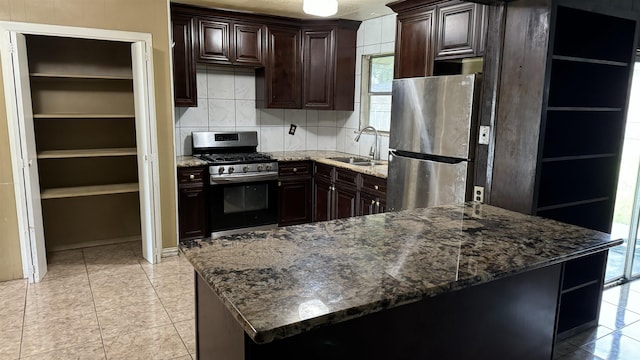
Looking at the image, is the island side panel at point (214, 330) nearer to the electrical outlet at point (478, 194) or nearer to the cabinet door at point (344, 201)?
the electrical outlet at point (478, 194)

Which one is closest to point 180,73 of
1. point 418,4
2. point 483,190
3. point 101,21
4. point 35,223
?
point 101,21

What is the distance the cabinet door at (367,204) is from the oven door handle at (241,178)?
3.20 feet

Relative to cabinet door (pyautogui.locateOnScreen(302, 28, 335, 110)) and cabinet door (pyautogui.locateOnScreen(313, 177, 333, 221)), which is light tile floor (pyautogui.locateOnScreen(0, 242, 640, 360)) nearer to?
cabinet door (pyautogui.locateOnScreen(313, 177, 333, 221))

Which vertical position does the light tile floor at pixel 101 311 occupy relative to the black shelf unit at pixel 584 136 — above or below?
below

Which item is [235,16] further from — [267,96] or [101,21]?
[101,21]

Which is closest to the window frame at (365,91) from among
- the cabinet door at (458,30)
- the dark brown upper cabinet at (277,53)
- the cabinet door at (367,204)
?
the dark brown upper cabinet at (277,53)

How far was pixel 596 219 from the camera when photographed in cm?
288

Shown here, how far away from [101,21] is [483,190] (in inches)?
119

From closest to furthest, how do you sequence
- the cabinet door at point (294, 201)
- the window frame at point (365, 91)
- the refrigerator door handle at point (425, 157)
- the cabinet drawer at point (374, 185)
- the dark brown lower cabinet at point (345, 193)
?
the refrigerator door handle at point (425, 157) < the cabinet drawer at point (374, 185) < the dark brown lower cabinet at point (345, 193) < the cabinet door at point (294, 201) < the window frame at point (365, 91)

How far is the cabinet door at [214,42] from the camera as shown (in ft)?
13.8

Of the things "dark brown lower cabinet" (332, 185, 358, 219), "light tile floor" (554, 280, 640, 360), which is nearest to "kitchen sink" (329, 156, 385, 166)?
"dark brown lower cabinet" (332, 185, 358, 219)

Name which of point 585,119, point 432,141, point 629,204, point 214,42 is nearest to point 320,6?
point 432,141

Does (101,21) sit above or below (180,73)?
above

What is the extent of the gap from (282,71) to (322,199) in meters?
1.43
